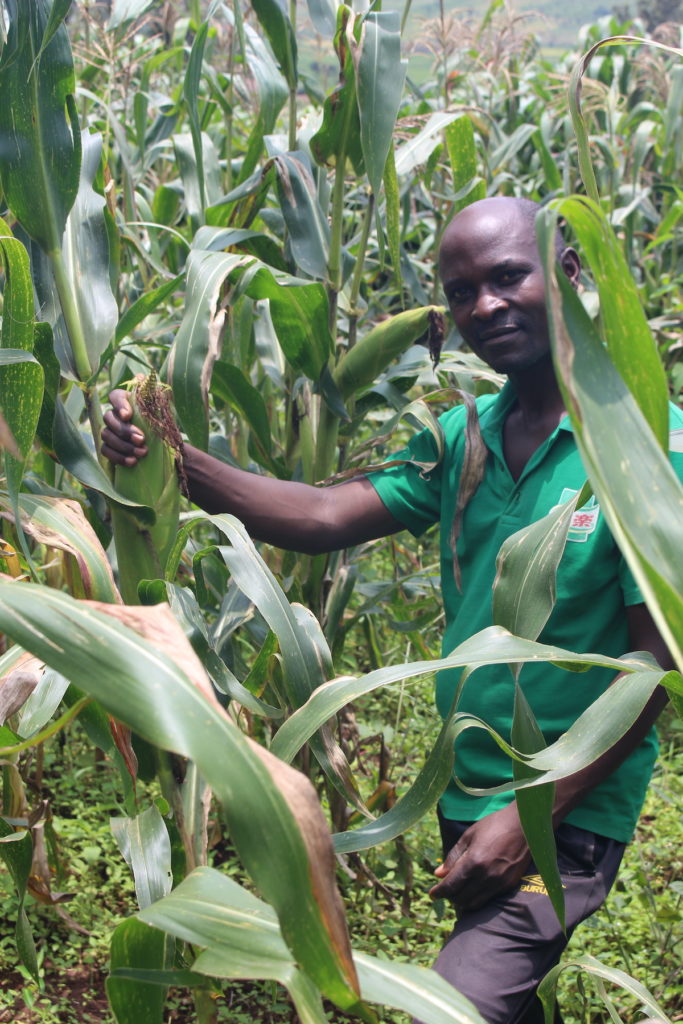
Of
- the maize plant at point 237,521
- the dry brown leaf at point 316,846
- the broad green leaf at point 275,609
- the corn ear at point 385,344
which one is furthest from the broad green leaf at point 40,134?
the dry brown leaf at point 316,846

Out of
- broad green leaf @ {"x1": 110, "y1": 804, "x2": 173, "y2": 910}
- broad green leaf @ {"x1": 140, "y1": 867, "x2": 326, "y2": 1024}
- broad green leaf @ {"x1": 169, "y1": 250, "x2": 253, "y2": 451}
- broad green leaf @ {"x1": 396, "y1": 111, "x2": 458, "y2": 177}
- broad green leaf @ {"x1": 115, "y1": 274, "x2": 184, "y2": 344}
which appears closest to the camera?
broad green leaf @ {"x1": 140, "y1": 867, "x2": 326, "y2": 1024}

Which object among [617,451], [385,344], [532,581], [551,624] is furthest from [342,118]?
[617,451]

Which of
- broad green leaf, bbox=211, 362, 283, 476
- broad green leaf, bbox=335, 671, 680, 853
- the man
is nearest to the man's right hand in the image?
the man

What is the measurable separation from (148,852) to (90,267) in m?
0.78

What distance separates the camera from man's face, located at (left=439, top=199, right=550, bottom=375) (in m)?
1.55

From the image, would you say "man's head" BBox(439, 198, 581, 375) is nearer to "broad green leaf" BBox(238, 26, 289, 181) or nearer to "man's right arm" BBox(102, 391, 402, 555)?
"man's right arm" BBox(102, 391, 402, 555)

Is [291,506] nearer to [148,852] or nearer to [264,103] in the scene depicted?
[148,852]

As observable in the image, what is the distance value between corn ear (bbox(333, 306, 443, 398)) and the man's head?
10cm

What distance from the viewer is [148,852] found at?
1207 mm

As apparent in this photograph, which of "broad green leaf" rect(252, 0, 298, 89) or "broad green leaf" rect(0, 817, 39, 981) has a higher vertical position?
"broad green leaf" rect(252, 0, 298, 89)

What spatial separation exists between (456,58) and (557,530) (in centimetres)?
339

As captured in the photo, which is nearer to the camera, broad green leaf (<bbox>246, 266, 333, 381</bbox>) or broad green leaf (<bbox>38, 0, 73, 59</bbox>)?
broad green leaf (<bbox>38, 0, 73, 59</bbox>)

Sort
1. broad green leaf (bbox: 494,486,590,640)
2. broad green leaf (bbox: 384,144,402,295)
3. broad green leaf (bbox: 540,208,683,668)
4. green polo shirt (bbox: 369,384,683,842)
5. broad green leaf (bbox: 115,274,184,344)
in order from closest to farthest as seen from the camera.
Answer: broad green leaf (bbox: 540,208,683,668), broad green leaf (bbox: 494,486,590,640), green polo shirt (bbox: 369,384,683,842), broad green leaf (bbox: 115,274,184,344), broad green leaf (bbox: 384,144,402,295)

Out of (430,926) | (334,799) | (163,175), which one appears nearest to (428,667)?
(334,799)
